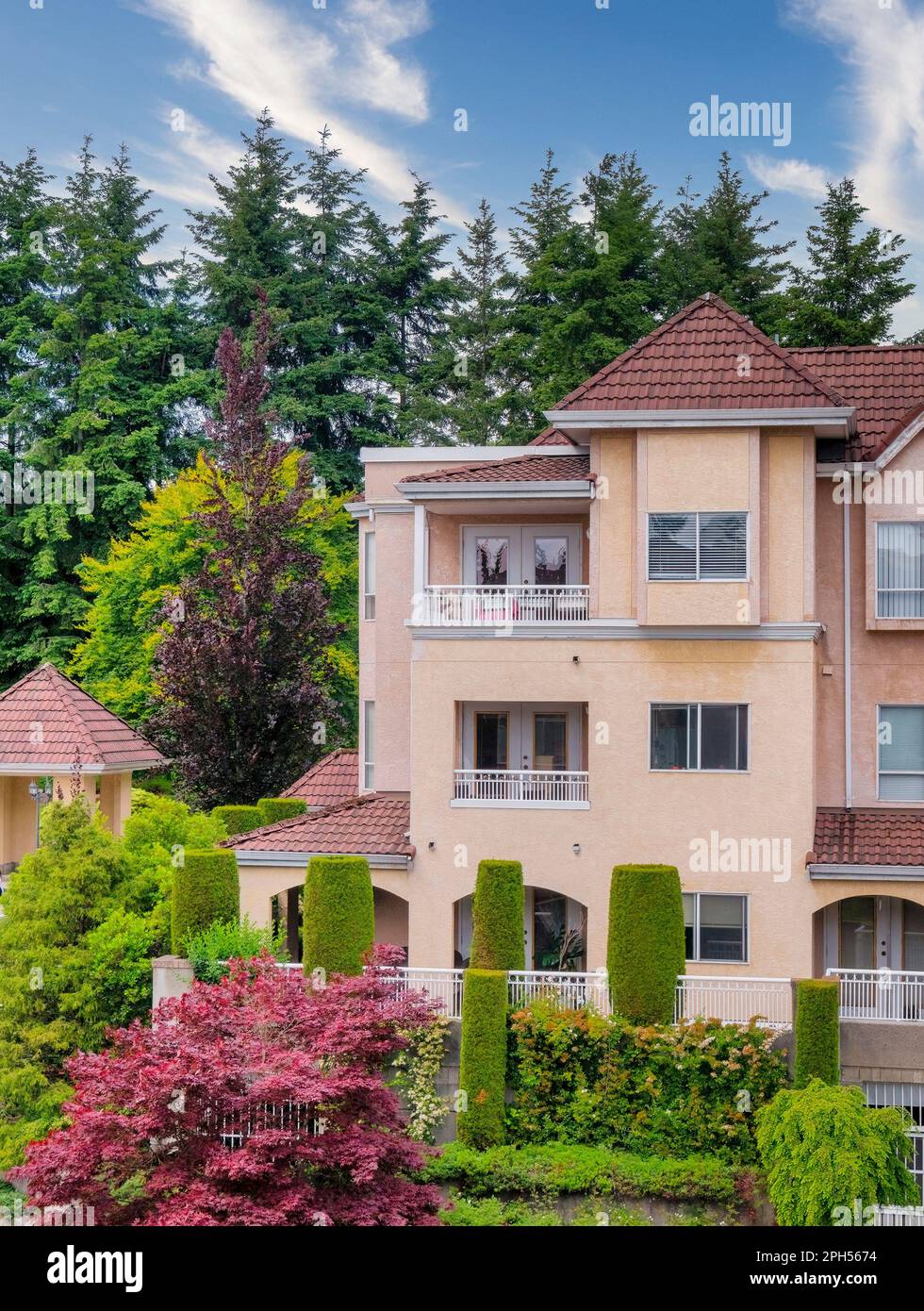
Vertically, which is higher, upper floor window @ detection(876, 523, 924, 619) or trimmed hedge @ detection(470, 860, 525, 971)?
upper floor window @ detection(876, 523, 924, 619)

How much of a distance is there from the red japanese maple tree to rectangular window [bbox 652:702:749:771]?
29.3ft

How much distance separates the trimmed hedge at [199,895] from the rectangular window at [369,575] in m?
7.57

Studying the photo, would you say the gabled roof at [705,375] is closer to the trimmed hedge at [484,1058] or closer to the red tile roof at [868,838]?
the red tile roof at [868,838]

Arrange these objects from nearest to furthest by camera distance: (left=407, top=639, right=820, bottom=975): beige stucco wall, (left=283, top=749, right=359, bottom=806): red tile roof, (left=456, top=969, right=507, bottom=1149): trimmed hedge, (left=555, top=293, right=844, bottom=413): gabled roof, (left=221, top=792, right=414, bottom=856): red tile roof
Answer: (left=456, top=969, right=507, bottom=1149): trimmed hedge
(left=407, top=639, right=820, bottom=975): beige stucco wall
(left=555, top=293, right=844, bottom=413): gabled roof
(left=221, top=792, right=414, bottom=856): red tile roof
(left=283, top=749, right=359, bottom=806): red tile roof

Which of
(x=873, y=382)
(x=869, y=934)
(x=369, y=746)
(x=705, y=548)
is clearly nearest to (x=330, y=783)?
(x=369, y=746)

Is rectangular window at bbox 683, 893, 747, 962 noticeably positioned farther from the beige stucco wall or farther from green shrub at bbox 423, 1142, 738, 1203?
green shrub at bbox 423, 1142, 738, 1203

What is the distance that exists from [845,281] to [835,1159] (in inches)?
1429

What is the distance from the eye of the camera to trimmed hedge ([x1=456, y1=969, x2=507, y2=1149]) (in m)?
21.2

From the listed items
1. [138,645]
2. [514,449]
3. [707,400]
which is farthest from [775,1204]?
[138,645]

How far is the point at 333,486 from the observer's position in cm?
5309

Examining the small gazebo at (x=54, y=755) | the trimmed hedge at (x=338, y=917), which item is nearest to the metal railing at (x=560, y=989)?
the trimmed hedge at (x=338, y=917)

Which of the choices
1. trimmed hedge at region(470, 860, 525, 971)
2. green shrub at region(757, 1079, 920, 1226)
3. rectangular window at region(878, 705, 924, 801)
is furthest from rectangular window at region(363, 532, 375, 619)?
green shrub at region(757, 1079, 920, 1226)

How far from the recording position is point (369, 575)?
29.9 m
